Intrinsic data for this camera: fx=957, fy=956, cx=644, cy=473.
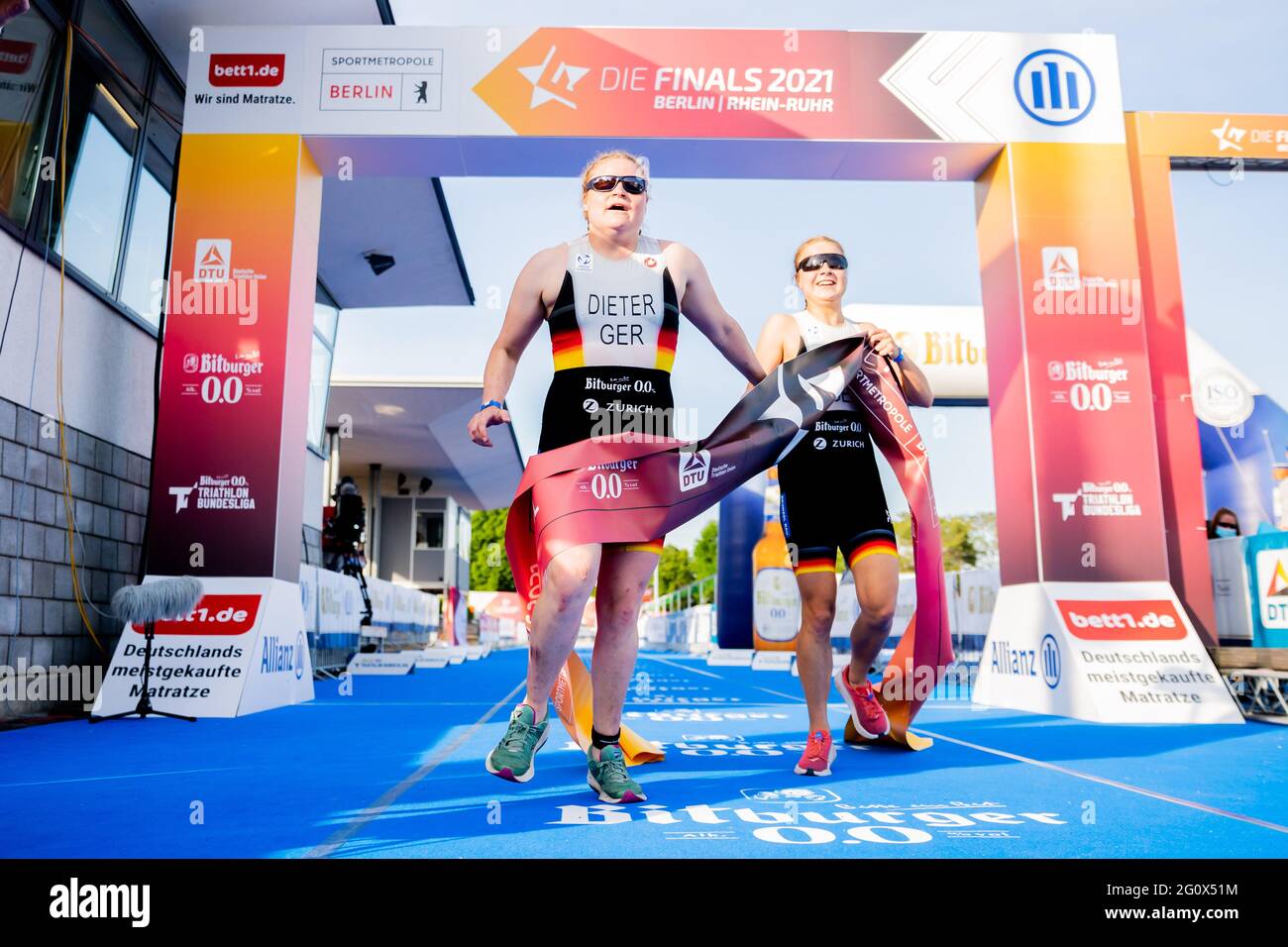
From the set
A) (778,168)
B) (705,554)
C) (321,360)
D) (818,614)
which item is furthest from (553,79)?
(705,554)

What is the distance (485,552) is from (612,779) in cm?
6089

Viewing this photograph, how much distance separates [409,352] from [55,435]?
11357 mm

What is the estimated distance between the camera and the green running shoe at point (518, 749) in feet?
10.1

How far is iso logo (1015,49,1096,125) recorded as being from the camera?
7.70 meters

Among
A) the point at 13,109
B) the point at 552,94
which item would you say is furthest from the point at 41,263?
the point at 552,94

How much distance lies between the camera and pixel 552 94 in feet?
25.2

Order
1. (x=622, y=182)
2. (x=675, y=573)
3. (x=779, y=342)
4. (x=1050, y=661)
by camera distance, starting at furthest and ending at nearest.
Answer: (x=675, y=573)
(x=1050, y=661)
(x=779, y=342)
(x=622, y=182)

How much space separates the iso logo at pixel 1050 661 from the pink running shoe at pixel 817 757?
351 centimetres

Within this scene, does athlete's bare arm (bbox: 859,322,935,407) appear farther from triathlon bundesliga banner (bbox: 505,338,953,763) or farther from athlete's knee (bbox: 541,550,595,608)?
athlete's knee (bbox: 541,550,595,608)

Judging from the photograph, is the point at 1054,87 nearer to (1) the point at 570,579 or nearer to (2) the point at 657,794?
(1) the point at 570,579

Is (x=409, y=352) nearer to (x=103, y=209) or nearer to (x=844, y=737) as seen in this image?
(x=103, y=209)

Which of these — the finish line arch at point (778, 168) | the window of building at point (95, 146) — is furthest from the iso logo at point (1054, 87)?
the window of building at point (95, 146)

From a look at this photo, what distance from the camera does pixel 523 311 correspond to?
322 centimetres

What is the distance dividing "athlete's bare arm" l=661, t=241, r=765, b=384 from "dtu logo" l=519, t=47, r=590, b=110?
488 centimetres
